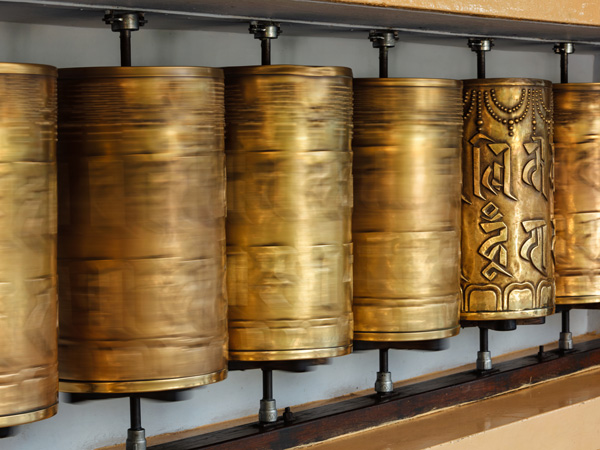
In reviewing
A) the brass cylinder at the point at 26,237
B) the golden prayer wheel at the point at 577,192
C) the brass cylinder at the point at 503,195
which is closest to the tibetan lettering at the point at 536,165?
the brass cylinder at the point at 503,195

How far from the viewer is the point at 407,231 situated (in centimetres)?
107

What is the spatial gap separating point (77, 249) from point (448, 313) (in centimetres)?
41

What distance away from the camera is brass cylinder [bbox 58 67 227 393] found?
856mm

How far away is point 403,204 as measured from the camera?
41.6 inches

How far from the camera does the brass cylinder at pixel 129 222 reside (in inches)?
33.7

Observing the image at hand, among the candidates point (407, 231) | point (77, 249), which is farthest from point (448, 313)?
point (77, 249)

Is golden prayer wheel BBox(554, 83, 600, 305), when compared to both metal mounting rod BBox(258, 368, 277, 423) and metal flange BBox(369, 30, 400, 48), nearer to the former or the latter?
metal flange BBox(369, 30, 400, 48)

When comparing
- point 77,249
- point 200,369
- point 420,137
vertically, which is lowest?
point 200,369

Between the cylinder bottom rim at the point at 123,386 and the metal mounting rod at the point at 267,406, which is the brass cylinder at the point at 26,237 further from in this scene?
the metal mounting rod at the point at 267,406

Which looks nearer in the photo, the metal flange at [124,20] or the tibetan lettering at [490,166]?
the metal flange at [124,20]

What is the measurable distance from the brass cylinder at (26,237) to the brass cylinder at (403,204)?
0.35 metres

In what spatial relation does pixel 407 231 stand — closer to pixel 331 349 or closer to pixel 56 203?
pixel 331 349

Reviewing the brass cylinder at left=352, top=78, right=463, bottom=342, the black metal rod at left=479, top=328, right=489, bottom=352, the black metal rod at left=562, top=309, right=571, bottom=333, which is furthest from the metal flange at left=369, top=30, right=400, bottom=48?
the black metal rod at left=562, top=309, right=571, bottom=333

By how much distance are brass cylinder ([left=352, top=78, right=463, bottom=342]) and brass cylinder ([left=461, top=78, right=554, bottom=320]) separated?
4.5 inches
